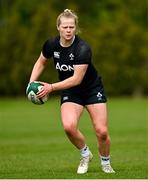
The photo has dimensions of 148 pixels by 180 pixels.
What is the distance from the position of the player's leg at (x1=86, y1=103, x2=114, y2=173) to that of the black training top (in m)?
0.34

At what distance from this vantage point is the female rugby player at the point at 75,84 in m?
10.7

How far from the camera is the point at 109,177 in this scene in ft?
34.0

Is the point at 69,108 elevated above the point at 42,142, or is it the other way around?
the point at 69,108

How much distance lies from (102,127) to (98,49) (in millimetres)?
54312

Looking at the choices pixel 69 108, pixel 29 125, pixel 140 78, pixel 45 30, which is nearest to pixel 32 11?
pixel 45 30

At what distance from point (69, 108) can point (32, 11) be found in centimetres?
6093

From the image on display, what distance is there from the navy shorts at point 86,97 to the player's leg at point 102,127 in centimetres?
8

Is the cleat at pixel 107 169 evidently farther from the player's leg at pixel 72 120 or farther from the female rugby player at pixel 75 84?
the player's leg at pixel 72 120

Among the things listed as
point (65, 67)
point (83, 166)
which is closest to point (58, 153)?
point (83, 166)

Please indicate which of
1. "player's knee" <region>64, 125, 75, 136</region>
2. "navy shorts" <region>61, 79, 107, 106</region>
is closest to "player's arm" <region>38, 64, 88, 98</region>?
"navy shorts" <region>61, 79, 107, 106</region>

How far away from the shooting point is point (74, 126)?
10859mm

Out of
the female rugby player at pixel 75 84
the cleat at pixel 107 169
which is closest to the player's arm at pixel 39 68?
the female rugby player at pixel 75 84

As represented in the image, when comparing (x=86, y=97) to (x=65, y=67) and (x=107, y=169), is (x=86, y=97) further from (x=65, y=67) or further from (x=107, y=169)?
(x=107, y=169)

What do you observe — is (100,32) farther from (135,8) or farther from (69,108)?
(69,108)
